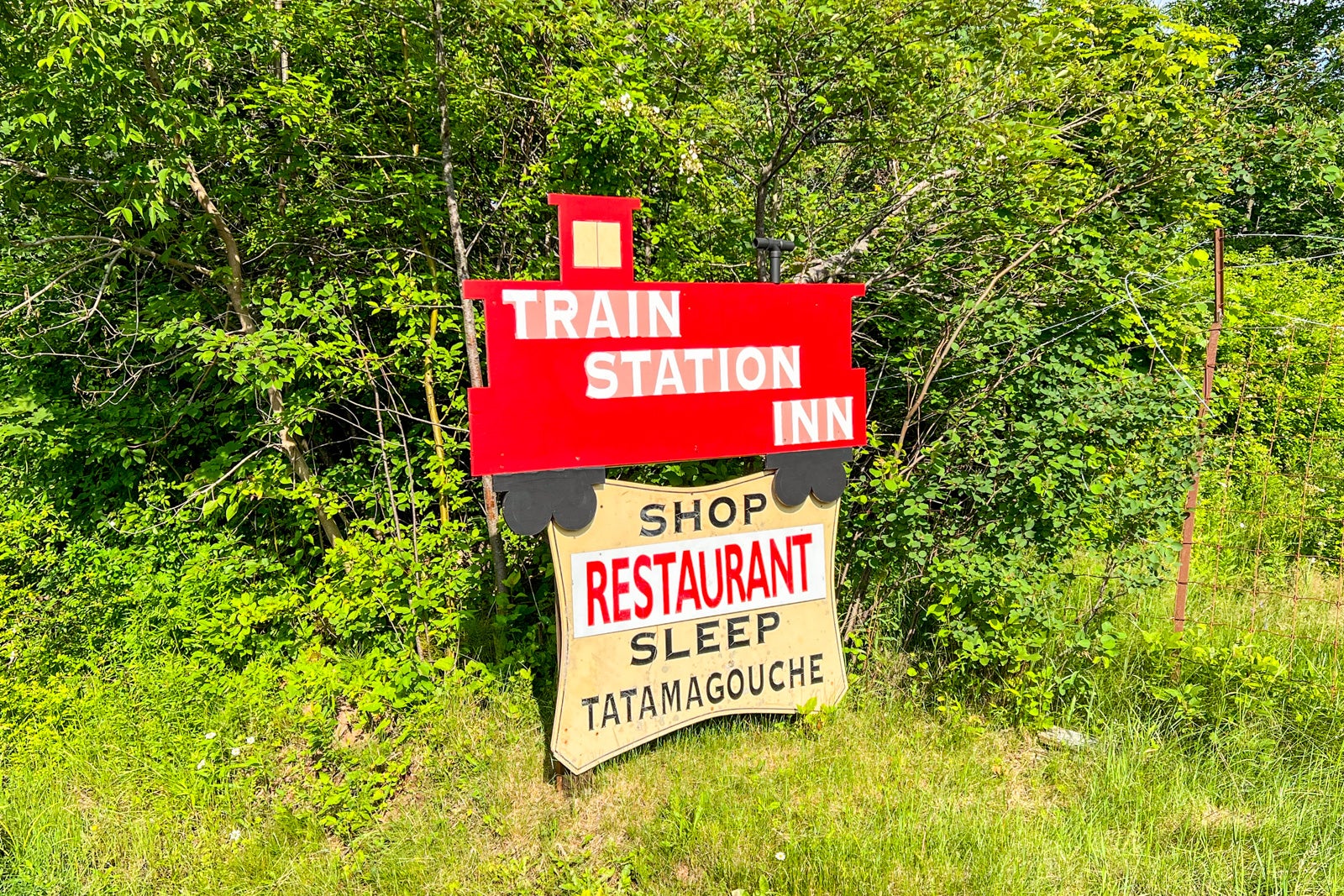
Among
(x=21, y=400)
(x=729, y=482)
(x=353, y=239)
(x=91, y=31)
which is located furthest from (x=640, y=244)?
(x=21, y=400)

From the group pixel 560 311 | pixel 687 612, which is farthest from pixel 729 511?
pixel 560 311

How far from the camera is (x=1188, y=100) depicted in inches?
186

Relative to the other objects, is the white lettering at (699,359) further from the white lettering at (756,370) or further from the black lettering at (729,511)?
the black lettering at (729,511)

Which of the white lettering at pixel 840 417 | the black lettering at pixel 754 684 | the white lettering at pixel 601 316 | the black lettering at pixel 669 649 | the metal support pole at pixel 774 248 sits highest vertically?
the metal support pole at pixel 774 248

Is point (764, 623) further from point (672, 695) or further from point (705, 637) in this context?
point (672, 695)

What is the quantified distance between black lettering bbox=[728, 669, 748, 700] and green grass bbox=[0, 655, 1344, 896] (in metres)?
0.26

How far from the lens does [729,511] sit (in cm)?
374

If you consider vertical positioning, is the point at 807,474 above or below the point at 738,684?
above

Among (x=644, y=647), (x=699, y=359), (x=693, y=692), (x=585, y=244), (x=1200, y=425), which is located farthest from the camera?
(x=1200, y=425)

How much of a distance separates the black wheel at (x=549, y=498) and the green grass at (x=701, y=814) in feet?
4.16

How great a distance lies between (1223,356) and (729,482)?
621 cm

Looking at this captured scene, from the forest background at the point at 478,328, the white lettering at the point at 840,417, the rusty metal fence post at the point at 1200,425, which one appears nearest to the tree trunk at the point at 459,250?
the forest background at the point at 478,328

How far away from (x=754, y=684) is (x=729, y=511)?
826mm

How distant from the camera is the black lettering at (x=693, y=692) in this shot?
3715 mm
